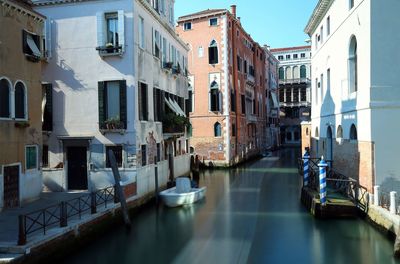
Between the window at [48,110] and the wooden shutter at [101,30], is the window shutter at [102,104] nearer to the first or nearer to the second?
the wooden shutter at [101,30]

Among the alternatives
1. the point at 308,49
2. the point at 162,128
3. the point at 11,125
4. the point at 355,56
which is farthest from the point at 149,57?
the point at 308,49

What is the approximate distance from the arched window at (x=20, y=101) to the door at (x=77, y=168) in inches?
96.5

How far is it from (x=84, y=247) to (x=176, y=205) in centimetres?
469

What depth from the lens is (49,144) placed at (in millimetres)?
12289

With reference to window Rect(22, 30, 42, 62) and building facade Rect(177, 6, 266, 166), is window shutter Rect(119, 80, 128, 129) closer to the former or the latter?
window Rect(22, 30, 42, 62)

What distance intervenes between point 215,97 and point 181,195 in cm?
1216

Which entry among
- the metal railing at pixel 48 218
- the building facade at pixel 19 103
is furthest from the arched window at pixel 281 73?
the building facade at pixel 19 103

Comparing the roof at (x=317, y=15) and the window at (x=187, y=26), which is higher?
the window at (x=187, y=26)

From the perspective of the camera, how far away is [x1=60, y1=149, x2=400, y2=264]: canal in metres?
7.96

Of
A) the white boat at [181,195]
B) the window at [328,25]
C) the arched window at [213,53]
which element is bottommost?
the white boat at [181,195]

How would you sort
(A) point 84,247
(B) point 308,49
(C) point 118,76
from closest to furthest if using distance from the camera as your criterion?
(A) point 84,247, (C) point 118,76, (B) point 308,49

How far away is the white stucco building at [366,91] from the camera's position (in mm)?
9680

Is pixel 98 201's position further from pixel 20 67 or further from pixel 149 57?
pixel 149 57

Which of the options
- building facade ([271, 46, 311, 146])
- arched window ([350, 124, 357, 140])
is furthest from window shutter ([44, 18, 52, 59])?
building facade ([271, 46, 311, 146])
